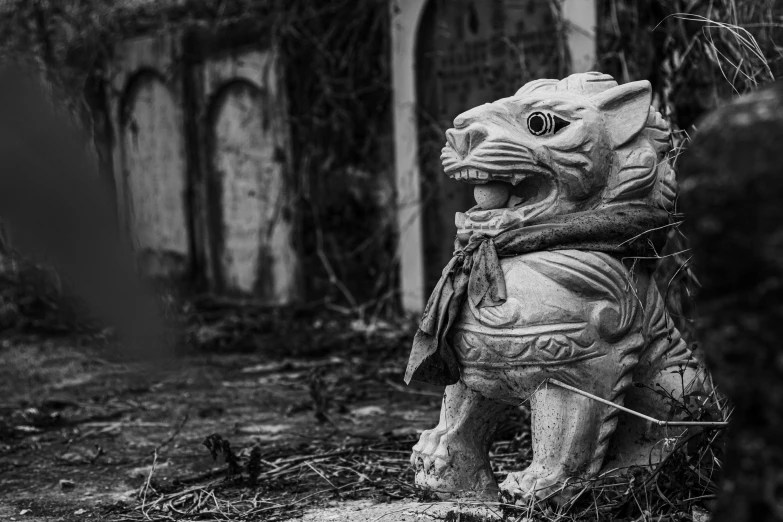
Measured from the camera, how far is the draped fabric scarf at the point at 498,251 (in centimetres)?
293

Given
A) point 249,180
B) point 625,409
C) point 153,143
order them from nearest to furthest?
point 625,409, point 249,180, point 153,143

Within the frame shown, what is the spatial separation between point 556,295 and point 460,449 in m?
0.62

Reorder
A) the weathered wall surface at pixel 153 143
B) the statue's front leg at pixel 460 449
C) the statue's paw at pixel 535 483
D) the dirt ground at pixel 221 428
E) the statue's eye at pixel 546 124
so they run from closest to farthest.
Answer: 1. the statue's paw at pixel 535 483
2. the statue's eye at pixel 546 124
3. the statue's front leg at pixel 460 449
4. the dirt ground at pixel 221 428
5. the weathered wall surface at pixel 153 143

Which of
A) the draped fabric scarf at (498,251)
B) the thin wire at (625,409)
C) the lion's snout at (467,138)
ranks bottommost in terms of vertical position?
the thin wire at (625,409)

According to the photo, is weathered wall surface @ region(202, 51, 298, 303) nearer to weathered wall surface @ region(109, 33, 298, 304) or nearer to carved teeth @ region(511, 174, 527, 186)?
weathered wall surface @ region(109, 33, 298, 304)

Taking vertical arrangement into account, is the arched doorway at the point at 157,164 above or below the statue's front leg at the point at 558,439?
above

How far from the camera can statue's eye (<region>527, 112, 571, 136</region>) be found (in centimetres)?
297

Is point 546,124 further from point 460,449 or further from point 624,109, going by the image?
point 460,449

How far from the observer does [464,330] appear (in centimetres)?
296

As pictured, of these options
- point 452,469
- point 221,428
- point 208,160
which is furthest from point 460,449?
point 208,160

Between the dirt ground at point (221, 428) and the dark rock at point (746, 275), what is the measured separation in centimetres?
153

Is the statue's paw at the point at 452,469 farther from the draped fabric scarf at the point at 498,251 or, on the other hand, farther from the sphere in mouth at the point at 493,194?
the sphere in mouth at the point at 493,194

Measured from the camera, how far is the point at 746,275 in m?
1.54

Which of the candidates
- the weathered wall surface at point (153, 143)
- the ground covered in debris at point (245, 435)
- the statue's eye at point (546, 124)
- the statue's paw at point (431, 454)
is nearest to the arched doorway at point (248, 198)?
the weathered wall surface at point (153, 143)
